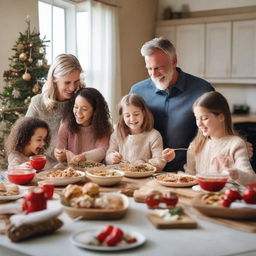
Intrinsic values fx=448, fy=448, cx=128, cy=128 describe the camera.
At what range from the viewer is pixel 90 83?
5809 mm

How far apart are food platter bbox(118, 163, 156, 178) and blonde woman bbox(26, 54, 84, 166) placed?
0.84 metres

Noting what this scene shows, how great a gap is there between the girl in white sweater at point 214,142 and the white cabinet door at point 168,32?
163 inches

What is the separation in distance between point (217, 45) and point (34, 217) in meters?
5.20

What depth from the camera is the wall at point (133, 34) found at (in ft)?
20.6

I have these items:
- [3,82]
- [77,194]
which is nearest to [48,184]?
[77,194]

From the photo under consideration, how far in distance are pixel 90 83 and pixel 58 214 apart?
14.2ft

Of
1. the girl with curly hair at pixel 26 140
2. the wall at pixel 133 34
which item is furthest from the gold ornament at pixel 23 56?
the wall at pixel 133 34

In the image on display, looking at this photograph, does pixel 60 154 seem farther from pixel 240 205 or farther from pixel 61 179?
pixel 240 205

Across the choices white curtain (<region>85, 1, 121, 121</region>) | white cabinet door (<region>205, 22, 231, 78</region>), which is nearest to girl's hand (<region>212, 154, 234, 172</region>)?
white curtain (<region>85, 1, 121, 121</region>)

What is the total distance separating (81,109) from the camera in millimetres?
3029

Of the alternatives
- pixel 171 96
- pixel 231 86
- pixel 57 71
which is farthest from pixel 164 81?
pixel 231 86

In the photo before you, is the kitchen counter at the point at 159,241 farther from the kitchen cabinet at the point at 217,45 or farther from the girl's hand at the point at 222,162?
the kitchen cabinet at the point at 217,45

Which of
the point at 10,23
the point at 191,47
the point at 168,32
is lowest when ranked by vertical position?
the point at 191,47

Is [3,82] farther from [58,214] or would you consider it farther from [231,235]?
[231,235]
